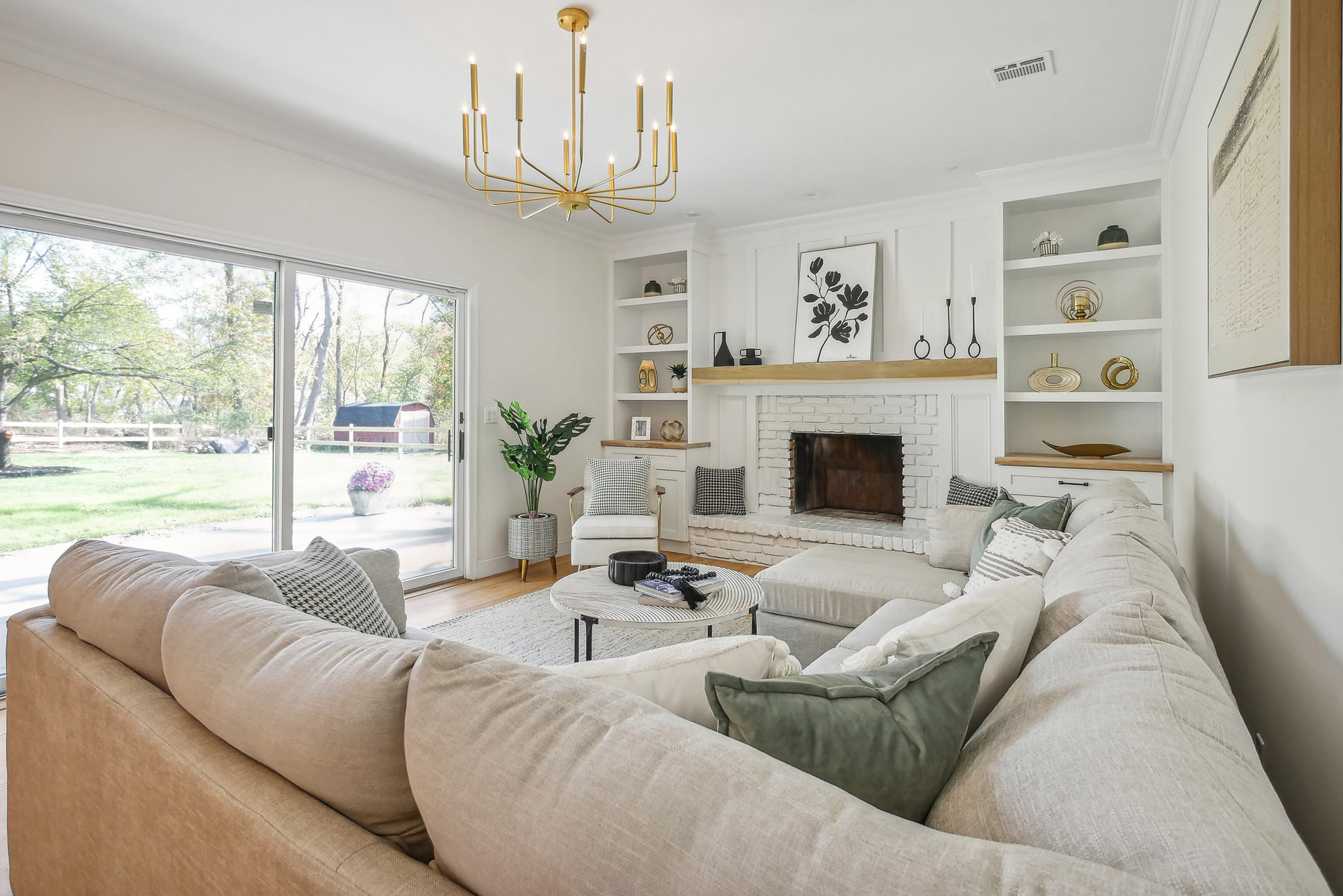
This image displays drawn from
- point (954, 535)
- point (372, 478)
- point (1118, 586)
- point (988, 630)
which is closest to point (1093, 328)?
point (954, 535)

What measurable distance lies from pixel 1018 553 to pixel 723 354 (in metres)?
3.43

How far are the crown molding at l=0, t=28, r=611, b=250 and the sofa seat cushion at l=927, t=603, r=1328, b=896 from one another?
3930mm

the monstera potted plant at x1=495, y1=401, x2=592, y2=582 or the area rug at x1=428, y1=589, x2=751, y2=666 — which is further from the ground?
the monstera potted plant at x1=495, y1=401, x2=592, y2=582

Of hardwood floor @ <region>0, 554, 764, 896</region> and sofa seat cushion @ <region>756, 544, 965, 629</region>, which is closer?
sofa seat cushion @ <region>756, 544, 965, 629</region>

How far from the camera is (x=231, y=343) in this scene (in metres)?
3.46

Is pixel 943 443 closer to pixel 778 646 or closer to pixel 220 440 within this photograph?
pixel 778 646

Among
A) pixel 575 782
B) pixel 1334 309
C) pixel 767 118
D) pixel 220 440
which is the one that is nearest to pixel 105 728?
pixel 575 782

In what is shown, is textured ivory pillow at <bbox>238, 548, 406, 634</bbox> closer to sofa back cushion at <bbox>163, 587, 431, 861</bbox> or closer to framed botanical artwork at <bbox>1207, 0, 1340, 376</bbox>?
sofa back cushion at <bbox>163, 587, 431, 861</bbox>

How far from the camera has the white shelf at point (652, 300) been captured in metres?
5.45

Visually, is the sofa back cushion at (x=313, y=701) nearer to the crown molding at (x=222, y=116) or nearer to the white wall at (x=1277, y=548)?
the white wall at (x=1277, y=548)

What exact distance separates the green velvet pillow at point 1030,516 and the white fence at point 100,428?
3640mm

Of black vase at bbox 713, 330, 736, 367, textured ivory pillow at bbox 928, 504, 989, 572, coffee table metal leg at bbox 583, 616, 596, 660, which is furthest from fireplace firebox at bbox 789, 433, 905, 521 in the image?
coffee table metal leg at bbox 583, 616, 596, 660

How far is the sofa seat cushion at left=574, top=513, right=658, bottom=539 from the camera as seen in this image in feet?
14.5

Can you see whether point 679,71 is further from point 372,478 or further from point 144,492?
point 144,492
